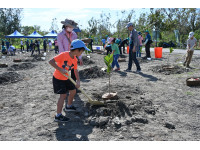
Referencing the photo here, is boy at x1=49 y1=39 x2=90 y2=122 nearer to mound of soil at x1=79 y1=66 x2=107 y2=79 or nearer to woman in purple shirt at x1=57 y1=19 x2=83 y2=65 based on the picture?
woman in purple shirt at x1=57 y1=19 x2=83 y2=65

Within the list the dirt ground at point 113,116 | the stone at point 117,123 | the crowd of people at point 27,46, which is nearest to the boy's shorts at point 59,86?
the dirt ground at point 113,116

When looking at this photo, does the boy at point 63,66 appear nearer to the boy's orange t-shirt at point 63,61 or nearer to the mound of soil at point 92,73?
the boy's orange t-shirt at point 63,61

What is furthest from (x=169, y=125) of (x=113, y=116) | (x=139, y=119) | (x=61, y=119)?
(x=61, y=119)

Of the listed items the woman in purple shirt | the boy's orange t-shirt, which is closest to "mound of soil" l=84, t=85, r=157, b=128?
the boy's orange t-shirt

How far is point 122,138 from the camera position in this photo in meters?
2.80

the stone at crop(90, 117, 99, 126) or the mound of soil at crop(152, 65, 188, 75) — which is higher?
the mound of soil at crop(152, 65, 188, 75)

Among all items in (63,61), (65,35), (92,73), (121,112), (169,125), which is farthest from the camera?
(92,73)

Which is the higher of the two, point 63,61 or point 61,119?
point 63,61

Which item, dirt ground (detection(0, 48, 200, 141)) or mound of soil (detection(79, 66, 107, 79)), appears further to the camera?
mound of soil (detection(79, 66, 107, 79))

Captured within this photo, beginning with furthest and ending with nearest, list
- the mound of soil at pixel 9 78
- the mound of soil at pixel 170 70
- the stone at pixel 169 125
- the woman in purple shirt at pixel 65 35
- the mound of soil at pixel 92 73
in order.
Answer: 1. the mound of soil at pixel 170 70
2. the mound of soil at pixel 92 73
3. the mound of soil at pixel 9 78
4. the woman in purple shirt at pixel 65 35
5. the stone at pixel 169 125

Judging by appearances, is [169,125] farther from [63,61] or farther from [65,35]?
[65,35]

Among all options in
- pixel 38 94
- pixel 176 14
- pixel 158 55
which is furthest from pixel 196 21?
pixel 38 94

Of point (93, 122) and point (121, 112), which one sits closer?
point (93, 122)

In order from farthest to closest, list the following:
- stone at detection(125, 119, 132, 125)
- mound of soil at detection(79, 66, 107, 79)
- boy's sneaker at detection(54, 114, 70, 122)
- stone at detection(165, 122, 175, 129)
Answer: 1. mound of soil at detection(79, 66, 107, 79)
2. boy's sneaker at detection(54, 114, 70, 122)
3. stone at detection(125, 119, 132, 125)
4. stone at detection(165, 122, 175, 129)
